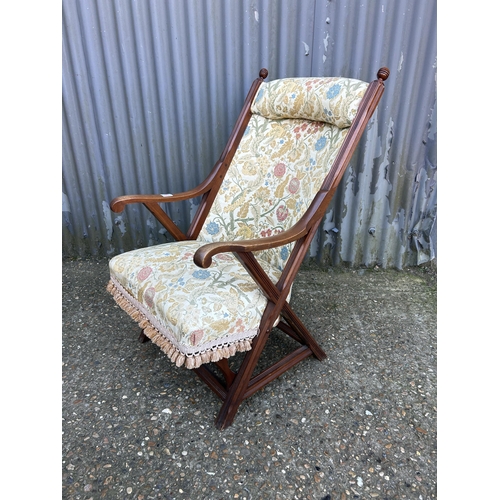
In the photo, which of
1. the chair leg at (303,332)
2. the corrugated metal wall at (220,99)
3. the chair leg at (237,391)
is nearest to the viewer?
the chair leg at (237,391)

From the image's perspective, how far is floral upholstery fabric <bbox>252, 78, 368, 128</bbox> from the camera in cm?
148

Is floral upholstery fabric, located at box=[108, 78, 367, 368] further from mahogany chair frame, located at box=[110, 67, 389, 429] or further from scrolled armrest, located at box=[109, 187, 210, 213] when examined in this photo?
scrolled armrest, located at box=[109, 187, 210, 213]

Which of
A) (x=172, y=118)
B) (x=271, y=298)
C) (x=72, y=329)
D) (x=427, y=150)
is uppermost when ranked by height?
(x=172, y=118)

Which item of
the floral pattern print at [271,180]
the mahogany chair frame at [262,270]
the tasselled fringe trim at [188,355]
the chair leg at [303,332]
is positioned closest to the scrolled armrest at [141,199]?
the mahogany chair frame at [262,270]

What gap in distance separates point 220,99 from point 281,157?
0.71 meters

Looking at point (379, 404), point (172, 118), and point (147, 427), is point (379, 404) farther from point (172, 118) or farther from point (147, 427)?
point (172, 118)

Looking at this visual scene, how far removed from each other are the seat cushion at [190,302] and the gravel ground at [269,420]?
387 mm

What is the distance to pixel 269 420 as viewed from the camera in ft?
5.07

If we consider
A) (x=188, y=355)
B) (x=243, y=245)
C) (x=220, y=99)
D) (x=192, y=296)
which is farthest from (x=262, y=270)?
(x=220, y=99)

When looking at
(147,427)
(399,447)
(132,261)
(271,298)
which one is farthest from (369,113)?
(147,427)

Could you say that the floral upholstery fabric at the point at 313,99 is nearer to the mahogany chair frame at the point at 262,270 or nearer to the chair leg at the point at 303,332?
the mahogany chair frame at the point at 262,270

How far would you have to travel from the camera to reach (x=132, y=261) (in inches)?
63.5

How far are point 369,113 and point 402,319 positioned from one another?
1.26 meters

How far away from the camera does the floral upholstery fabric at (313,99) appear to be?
1484 millimetres
